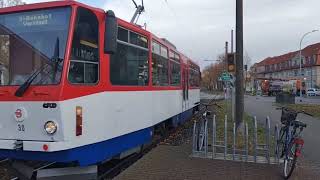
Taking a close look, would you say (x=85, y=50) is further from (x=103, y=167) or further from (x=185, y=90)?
(x=185, y=90)

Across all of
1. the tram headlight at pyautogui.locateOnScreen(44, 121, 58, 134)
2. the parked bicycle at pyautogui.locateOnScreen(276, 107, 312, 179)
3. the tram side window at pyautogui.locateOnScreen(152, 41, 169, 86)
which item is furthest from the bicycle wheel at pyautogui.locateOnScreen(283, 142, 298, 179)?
the tram headlight at pyautogui.locateOnScreen(44, 121, 58, 134)

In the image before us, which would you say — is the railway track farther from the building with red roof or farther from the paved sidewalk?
the building with red roof

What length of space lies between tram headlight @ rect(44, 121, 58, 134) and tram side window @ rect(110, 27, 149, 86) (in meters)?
1.73

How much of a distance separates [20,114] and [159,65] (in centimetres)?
555

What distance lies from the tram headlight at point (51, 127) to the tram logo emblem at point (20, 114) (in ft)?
1.50

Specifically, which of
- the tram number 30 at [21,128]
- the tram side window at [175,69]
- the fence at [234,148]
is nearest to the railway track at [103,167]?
the tram number 30 at [21,128]

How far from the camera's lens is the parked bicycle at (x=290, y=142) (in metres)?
8.25

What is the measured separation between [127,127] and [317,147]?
5.98 metres

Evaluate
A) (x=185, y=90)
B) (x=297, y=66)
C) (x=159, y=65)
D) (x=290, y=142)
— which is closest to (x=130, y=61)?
(x=159, y=65)

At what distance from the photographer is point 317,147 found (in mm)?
12500

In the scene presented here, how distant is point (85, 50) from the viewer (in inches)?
303

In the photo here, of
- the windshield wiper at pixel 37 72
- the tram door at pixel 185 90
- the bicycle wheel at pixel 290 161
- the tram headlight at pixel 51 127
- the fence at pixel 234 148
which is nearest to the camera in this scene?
the tram headlight at pixel 51 127

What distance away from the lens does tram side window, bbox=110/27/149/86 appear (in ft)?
28.6

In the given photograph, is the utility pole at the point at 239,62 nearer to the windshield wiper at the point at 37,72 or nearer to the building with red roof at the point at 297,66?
the windshield wiper at the point at 37,72
